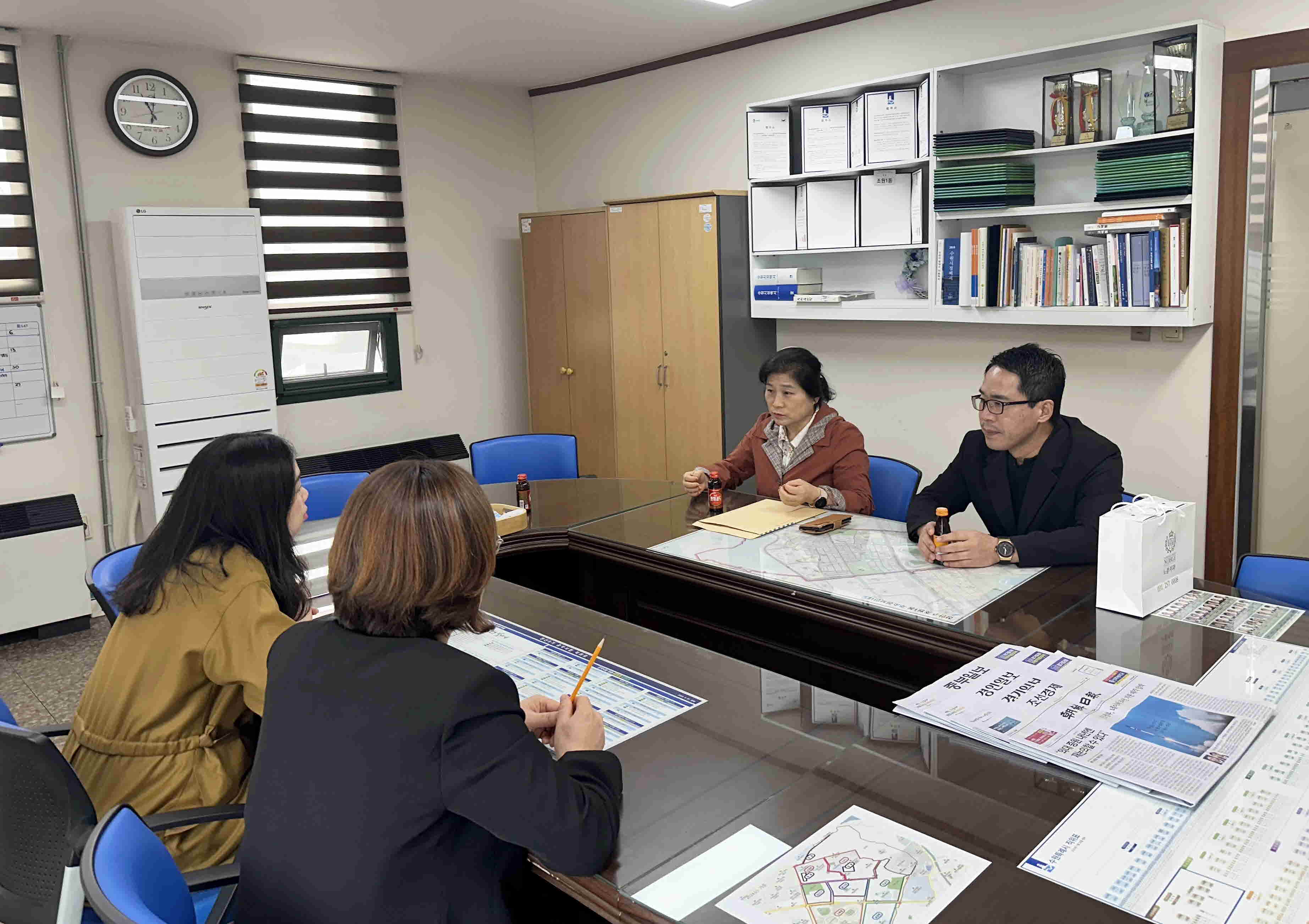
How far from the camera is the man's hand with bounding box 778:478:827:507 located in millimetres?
3162

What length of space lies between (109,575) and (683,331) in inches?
133

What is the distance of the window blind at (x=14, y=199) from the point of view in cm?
460

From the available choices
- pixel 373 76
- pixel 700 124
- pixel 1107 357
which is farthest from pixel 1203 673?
pixel 373 76

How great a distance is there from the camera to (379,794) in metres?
1.25

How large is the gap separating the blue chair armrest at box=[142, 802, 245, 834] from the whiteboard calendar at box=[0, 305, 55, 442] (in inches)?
147

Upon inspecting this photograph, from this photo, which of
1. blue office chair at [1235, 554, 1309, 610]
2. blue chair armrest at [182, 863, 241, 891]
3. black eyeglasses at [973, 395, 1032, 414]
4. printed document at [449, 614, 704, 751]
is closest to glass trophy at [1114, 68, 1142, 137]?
black eyeglasses at [973, 395, 1032, 414]

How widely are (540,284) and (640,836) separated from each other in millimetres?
5107

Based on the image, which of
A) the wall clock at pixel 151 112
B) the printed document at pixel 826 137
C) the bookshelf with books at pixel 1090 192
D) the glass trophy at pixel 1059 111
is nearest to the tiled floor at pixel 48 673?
the wall clock at pixel 151 112

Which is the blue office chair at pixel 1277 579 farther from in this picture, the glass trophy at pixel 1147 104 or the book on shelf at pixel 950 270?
the book on shelf at pixel 950 270

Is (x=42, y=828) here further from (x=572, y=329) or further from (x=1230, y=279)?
(x=572, y=329)

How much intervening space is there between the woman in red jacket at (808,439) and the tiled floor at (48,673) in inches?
106

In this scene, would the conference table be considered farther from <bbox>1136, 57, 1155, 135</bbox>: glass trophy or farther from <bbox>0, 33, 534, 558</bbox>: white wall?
<bbox>0, 33, 534, 558</bbox>: white wall

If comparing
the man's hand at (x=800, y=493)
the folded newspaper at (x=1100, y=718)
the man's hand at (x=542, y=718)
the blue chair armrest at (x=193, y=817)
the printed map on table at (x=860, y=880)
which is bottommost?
the blue chair armrest at (x=193, y=817)

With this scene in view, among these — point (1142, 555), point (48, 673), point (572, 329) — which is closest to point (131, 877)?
point (1142, 555)
